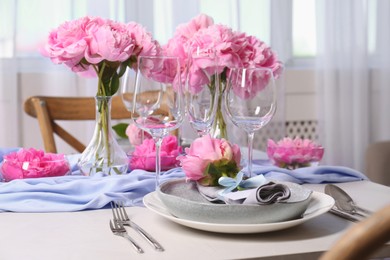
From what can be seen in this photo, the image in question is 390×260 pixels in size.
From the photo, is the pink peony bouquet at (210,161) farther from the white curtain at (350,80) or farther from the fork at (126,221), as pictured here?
the white curtain at (350,80)

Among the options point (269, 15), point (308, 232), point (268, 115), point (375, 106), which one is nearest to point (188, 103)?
point (268, 115)

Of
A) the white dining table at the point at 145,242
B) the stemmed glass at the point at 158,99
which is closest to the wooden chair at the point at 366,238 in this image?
the white dining table at the point at 145,242

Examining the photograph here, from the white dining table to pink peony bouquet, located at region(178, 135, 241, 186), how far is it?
0.30ft

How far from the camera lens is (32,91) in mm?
3191

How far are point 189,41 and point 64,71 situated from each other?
186 cm

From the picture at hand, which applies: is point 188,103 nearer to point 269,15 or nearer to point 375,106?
point 269,15

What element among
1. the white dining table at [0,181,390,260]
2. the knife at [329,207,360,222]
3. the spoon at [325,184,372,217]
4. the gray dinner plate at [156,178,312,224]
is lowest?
the white dining table at [0,181,390,260]

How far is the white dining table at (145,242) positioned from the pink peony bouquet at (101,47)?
14.2 inches

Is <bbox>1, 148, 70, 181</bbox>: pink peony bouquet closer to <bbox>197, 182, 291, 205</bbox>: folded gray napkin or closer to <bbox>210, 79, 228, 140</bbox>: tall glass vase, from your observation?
<bbox>210, 79, 228, 140</bbox>: tall glass vase

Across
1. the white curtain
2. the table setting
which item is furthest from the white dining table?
the white curtain

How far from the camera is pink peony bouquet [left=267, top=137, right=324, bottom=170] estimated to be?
1.58m

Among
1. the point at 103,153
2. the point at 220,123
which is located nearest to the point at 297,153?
the point at 220,123

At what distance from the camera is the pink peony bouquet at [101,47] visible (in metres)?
1.39

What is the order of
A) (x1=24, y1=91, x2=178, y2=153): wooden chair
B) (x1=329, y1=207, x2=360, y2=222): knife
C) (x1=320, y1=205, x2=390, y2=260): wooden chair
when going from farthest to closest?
(x1=24, y1=91, x2=178, y2=153): wooden chair → (x1=329, y1=207, x2=360, y2=222): knife → (x1=320, y1=205, x2=390, y2=260): wooden chair
